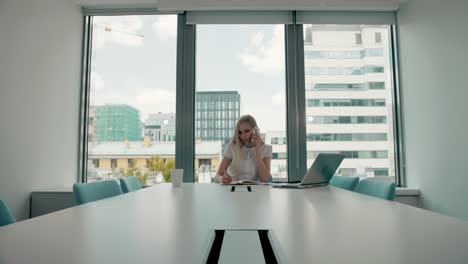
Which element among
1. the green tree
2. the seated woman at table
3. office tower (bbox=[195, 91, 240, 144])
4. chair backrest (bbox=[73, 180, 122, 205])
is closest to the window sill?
the seated woman at table

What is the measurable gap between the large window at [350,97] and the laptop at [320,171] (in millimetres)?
1893

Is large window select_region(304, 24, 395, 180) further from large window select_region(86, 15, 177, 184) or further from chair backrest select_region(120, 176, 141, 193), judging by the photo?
chair backrest select_region(120, 176, 141, 193)

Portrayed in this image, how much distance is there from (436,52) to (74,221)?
382 cm

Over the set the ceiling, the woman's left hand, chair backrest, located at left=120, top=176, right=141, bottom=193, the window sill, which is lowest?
the window sill

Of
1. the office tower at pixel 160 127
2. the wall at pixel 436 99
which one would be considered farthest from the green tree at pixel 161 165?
the wall at pixel 436 99

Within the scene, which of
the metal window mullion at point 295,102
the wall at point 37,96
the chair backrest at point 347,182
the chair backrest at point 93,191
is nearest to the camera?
the chair backrest at point 93,191

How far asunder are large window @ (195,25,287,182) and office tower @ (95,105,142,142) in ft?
2.90

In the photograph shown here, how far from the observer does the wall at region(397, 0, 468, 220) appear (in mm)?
2918

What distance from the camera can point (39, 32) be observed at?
3305 mm

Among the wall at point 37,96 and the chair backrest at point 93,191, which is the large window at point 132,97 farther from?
the chair backrest at point 93,191

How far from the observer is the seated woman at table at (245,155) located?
9.48 ft

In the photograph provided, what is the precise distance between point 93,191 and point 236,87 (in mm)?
2728

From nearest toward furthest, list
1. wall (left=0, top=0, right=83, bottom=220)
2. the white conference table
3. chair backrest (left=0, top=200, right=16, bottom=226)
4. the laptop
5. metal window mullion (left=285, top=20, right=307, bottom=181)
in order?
the white conference table < chair backrest (left=0, top=200, right=16, bottom=226) < the laptop < wall (left=0, top=0, right=83, bottom=220) < metal window mullion (left=285, top=20, right=307, bottom=181)

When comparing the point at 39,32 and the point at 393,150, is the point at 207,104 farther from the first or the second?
the point at 393,150
